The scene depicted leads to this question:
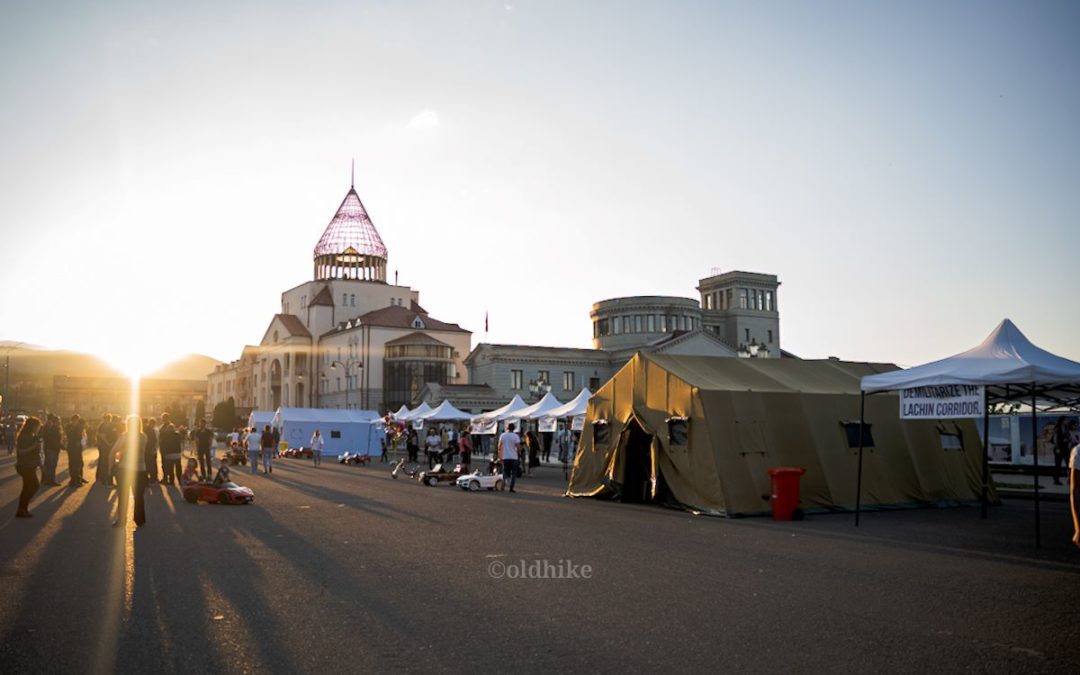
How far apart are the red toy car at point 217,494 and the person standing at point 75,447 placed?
5.37 m

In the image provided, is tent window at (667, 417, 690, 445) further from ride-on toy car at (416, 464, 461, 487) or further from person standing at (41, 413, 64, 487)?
person standing at (41, 413, 64, 487)

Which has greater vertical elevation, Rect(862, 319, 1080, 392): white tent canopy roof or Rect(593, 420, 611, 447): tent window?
Rect(862, 319, 1080, 392): white tent canopy roof

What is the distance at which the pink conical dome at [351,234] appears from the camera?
108000mm

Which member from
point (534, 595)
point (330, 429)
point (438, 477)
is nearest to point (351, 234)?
point (330, 429)

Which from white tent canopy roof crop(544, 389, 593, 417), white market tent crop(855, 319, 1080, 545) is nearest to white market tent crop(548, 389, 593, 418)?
white tent canopy roof crop(544, 389, 593, 417)

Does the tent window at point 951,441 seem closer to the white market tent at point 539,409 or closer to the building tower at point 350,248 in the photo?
the white market tent at point 539,409

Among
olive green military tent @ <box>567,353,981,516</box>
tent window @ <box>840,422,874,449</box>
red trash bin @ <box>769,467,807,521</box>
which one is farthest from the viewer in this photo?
tent window @ <box>840,422,874,449</box>

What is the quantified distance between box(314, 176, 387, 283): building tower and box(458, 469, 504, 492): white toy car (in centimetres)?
8653

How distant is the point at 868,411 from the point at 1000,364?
5270 millimetres

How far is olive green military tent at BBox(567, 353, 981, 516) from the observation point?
17188 mm

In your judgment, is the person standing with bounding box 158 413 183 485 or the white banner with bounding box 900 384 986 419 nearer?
the white banner with bounding box 900 384 986 419

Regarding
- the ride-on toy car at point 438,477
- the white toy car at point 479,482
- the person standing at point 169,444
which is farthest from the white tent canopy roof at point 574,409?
the person standing at point 169,444

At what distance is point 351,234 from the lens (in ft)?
356

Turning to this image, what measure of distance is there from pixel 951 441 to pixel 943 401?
6.33 metres
